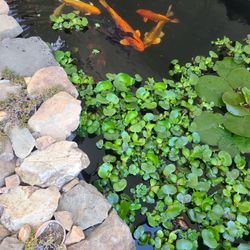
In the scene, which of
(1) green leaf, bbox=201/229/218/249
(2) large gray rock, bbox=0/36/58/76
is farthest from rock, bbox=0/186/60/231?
(2) large gray rock, bbox=0/36/58/76

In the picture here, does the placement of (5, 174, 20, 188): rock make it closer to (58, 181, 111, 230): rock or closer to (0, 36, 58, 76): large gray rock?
(58, 181, 111, 230): rock

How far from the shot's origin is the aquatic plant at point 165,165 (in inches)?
90.8

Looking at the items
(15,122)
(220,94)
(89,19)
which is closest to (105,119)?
(15,122)

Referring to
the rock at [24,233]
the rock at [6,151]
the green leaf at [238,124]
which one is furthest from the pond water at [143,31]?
the rock at [24,233]

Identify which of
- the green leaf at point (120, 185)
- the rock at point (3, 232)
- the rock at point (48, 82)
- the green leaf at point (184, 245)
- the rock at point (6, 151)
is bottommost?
the green leaf at point (184, 245)

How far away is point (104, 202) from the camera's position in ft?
6.95

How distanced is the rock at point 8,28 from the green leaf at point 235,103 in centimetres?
155

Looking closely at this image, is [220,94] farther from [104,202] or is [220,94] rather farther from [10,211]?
[10,211]

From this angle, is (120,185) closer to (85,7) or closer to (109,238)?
(109,238)

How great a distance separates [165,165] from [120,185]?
1.11 ft

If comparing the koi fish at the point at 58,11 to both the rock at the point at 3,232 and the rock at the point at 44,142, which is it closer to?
the rock at the point at 44,142

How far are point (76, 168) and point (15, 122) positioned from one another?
1.53 ft

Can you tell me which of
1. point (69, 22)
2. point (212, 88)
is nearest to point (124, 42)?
point (69, 22)

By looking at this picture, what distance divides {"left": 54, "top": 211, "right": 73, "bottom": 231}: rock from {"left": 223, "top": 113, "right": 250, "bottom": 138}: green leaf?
1.22 m
